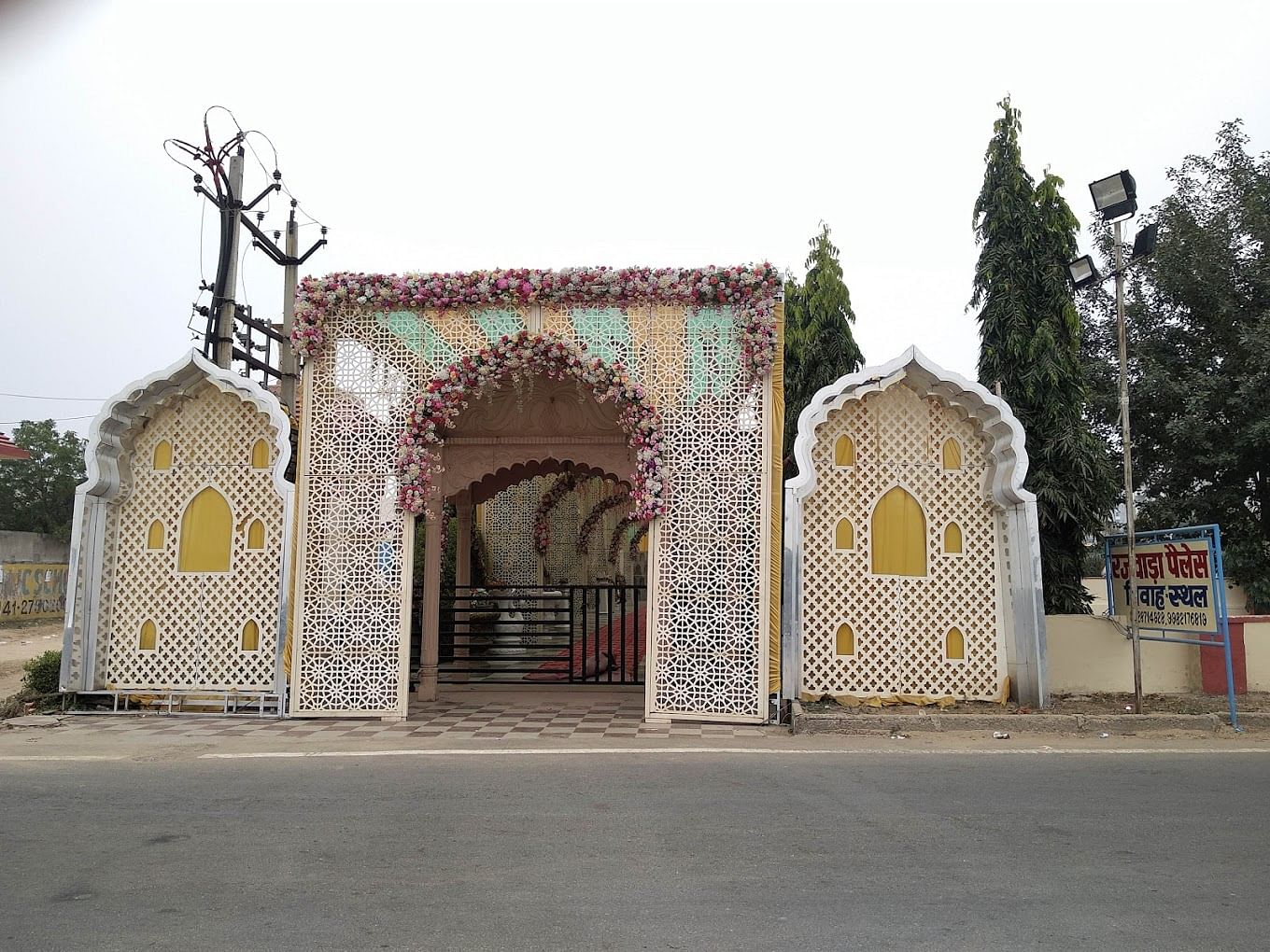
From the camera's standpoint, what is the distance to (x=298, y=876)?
12.9 ft

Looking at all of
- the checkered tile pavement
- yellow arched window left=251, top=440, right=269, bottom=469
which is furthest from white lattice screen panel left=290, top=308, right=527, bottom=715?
yellow arched window left=251, top=440, right=269, bottom=469

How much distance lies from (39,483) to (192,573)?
3014 cm

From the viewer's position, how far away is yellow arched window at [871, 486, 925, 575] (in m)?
8.49

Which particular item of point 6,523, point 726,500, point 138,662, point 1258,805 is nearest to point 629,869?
point 1258,805

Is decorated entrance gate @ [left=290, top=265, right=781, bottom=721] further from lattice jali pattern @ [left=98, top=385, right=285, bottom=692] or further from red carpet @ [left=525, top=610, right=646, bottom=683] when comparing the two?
red carpet @ [left=525, top=610, right=646, bottom=683]

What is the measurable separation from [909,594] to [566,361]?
3943mm

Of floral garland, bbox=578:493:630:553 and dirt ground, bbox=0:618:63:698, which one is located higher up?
floral garland, bbox=578:493:630:553

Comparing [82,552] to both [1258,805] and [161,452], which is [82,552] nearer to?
[161,452]

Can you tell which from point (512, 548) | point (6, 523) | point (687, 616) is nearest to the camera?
point (687, 616)

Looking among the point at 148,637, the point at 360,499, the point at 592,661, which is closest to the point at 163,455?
the point at 148,637

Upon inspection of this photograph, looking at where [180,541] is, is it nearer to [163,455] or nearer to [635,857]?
[163,455]

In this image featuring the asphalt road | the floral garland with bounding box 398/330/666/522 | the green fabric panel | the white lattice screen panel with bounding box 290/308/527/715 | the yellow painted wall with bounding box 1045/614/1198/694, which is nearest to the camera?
the asphalt road

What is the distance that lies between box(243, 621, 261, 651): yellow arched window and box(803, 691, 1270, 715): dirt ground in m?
5.31

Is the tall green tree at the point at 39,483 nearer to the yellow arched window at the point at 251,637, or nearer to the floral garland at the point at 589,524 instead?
the floral garland at the point at 589,524
